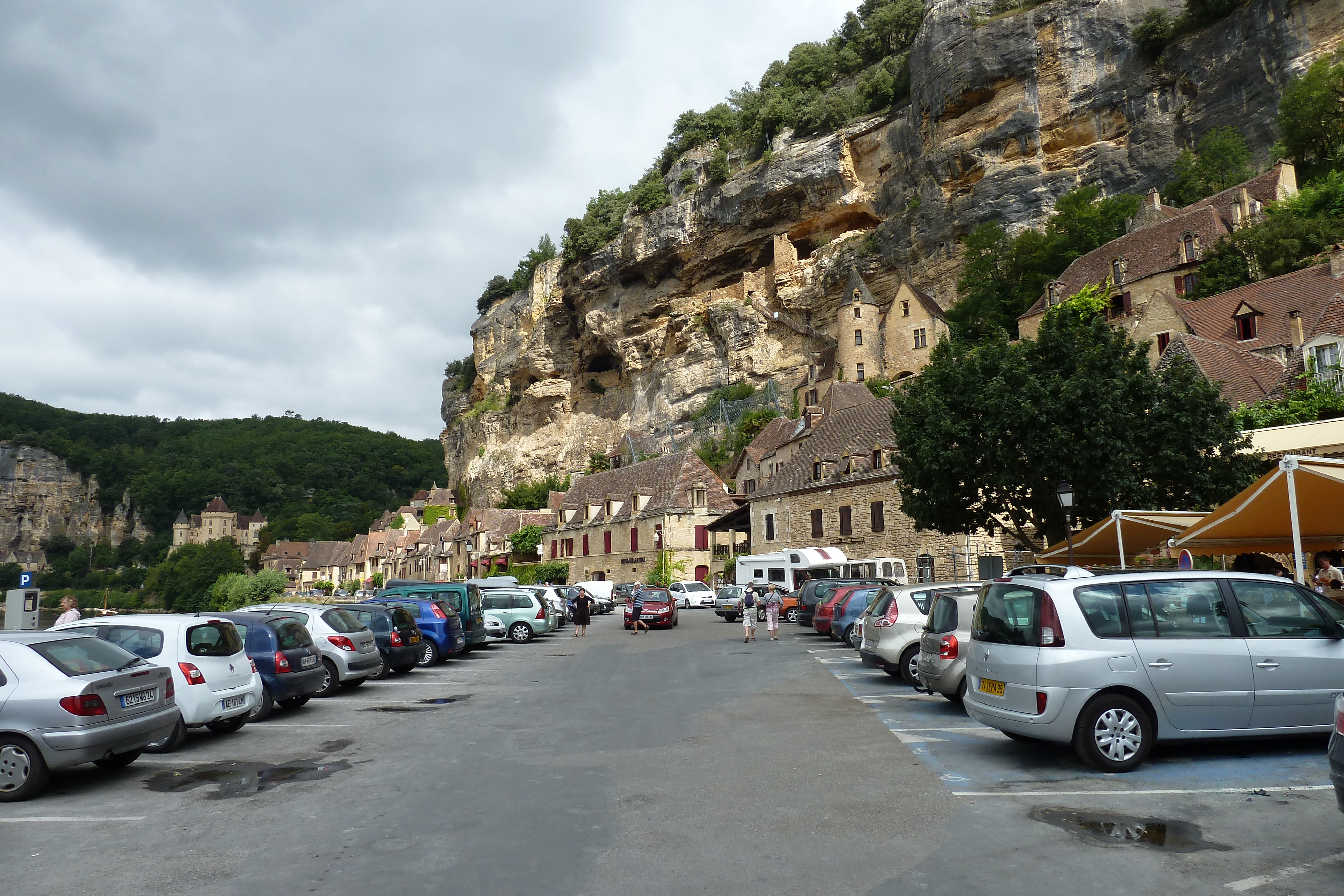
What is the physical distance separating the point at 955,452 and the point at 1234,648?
14.9 meters

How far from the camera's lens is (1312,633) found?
7.15m

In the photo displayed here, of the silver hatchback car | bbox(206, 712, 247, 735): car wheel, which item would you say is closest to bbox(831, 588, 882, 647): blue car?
bbox(206, 712, 247, 735): car wheel

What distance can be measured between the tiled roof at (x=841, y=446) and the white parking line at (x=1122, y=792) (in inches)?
1128

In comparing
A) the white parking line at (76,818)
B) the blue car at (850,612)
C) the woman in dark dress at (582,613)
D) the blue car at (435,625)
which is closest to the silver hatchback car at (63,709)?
the white parking line at (76,818)

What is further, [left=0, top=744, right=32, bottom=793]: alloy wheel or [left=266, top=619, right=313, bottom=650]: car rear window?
[left=266, top=619, right=313, bottom=650]: car rear window

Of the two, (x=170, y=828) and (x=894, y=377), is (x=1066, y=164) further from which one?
(x=170, y=828)

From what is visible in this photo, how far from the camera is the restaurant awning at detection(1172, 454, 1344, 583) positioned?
964 centimetres

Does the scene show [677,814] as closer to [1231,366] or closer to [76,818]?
[76,818]

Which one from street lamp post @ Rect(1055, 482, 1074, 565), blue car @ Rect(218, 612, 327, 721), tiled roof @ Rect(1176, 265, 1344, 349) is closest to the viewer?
blue car @ Rect(218, 612, 327, 721)

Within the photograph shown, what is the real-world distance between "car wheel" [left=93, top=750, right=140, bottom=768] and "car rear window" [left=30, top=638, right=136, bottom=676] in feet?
2.87

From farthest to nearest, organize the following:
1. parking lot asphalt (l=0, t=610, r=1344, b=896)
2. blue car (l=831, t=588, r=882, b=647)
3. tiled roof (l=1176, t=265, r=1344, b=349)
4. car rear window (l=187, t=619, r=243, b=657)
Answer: tiled roof (l=1176, t=265, r=1344, b=349) → blue car (l=831, t=588, r=882, b=647) → car rear window (l=187, t=619, r=243, b=657) → parking lot asphalt (l=0, t=610, r=1344, b=896)

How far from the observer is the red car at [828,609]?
21047mm

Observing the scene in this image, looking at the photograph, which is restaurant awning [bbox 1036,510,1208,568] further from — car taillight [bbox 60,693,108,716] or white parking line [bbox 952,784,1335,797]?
car taillight [bbox 60,693,108,716]

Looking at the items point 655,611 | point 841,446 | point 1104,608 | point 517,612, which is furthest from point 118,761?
point 841,446
